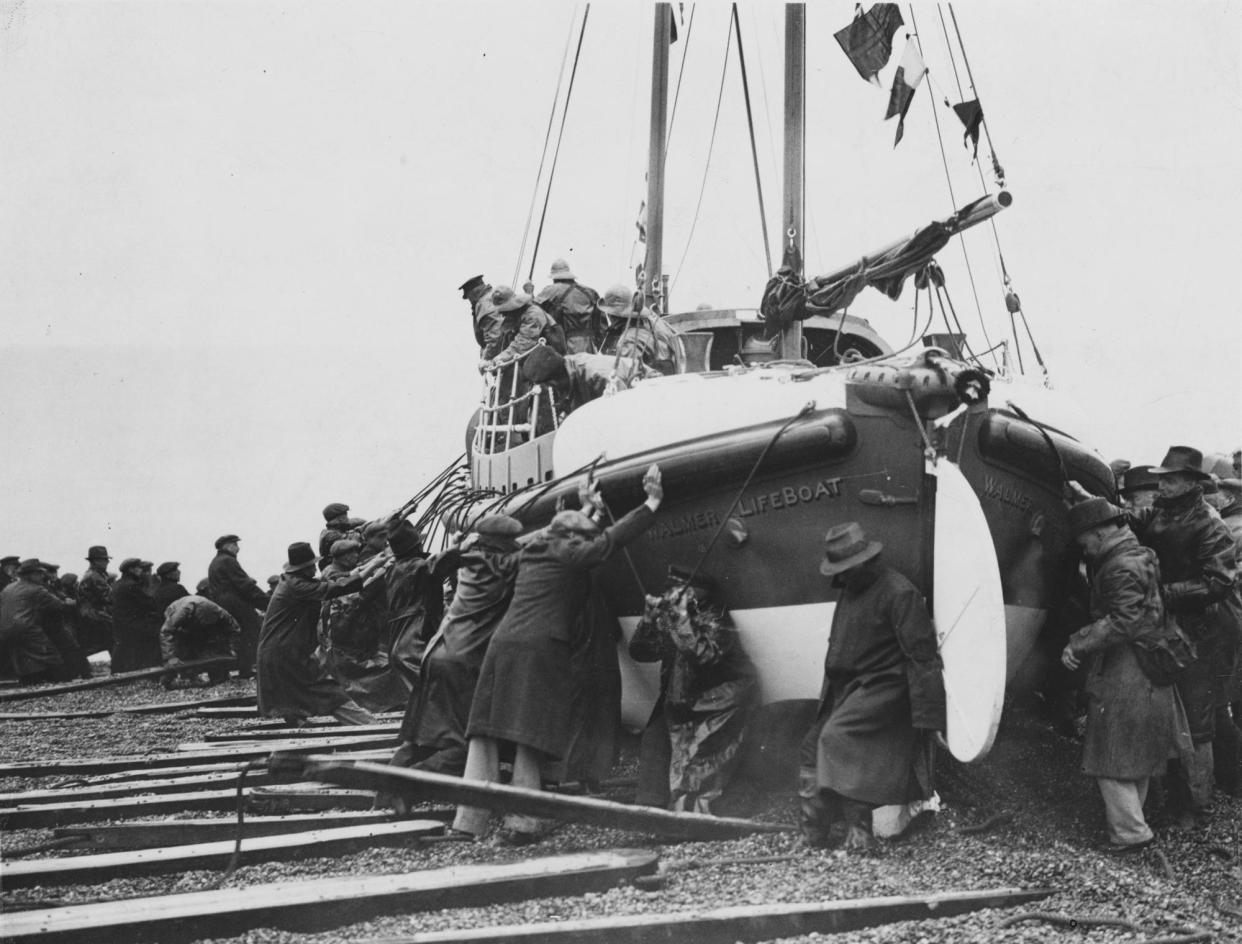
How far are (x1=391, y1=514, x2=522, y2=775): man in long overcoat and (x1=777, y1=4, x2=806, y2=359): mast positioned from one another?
371cm

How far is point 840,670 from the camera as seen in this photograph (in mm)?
5449

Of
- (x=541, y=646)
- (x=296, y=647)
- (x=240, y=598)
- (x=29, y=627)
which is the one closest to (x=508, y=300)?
(x=296, y=647)

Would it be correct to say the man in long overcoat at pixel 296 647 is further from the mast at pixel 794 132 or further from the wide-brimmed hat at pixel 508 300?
the mast at pixel 794 132

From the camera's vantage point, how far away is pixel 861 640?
5.41 m

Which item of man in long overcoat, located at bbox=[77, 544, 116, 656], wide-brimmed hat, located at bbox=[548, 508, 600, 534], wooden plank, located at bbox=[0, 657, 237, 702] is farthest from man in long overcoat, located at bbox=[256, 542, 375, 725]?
man in long overcoat, located at bbox=[77, 544, 116, 656]

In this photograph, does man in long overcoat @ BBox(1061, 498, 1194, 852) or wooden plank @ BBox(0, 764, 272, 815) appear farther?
wooden plank @ BBox(0, 764, 272, 815)

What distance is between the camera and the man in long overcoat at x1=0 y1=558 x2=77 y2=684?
14.0 meters

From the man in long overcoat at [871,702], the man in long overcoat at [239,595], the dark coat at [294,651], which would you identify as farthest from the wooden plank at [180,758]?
the man in long overcoat at [239,595]

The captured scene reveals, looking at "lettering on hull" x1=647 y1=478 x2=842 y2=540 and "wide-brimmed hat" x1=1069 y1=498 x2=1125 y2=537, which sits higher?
"lettering on hull" x1=647 y1=478 x2=842 y2=540

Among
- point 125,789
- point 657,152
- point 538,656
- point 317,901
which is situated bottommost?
point 317,901

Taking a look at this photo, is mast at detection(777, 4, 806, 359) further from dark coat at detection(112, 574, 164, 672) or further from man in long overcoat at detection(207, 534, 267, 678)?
dark coat at detection(112, 574, 164, 672)

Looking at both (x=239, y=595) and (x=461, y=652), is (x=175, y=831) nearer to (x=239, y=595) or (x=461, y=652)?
(x=461, y=652)

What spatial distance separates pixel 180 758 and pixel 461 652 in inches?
118

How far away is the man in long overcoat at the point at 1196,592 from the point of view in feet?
19.5
